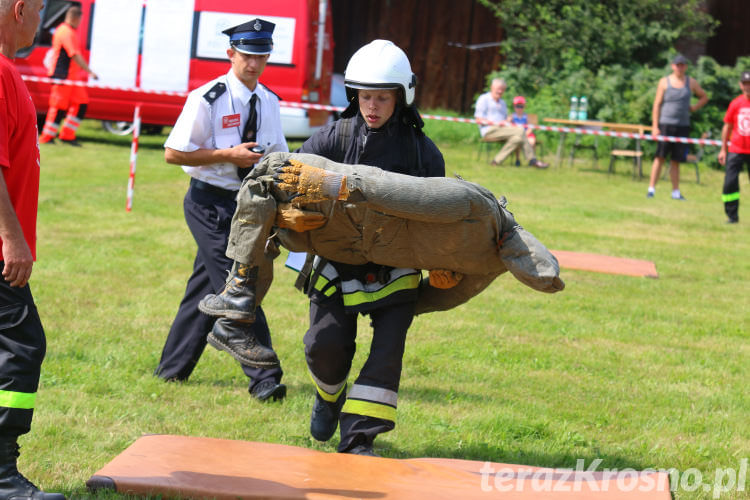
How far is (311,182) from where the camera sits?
4.04 meters

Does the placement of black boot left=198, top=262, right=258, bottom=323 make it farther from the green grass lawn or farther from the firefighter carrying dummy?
the green grass lawn

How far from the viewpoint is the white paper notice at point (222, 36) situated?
16.3 m

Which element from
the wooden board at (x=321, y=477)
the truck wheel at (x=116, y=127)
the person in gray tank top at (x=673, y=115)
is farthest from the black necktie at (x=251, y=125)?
the truck wheel at (x=116, y=127)

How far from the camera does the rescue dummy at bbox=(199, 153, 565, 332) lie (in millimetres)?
4055

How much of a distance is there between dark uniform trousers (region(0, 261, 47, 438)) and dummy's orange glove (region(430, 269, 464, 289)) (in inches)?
73.6

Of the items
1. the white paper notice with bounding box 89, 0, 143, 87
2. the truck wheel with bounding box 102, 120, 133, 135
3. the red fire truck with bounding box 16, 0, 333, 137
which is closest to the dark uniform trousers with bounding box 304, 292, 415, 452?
the red fire truck with bounding box 16, 0, 333, 137

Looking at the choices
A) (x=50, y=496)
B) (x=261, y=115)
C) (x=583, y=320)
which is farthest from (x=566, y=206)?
(x=50, y=496)

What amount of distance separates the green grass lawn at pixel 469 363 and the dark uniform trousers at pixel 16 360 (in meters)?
0.52

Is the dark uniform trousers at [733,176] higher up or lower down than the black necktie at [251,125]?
lower down

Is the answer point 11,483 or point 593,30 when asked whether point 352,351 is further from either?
point 593,30

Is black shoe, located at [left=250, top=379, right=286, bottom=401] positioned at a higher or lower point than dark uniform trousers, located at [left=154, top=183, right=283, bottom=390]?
lower

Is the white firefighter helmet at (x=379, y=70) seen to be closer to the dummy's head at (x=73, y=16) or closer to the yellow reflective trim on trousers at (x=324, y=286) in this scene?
the yellow reflective trim on trousers at (x=324, y=286)

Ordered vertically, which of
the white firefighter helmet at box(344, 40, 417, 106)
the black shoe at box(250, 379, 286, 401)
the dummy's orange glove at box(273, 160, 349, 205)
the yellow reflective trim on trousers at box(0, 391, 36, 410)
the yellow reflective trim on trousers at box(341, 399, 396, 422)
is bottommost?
the black shoe at box(250, 379, 286, 401)

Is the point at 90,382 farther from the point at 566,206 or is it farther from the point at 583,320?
the point at 566,206
